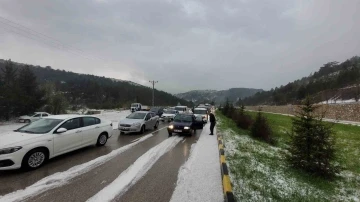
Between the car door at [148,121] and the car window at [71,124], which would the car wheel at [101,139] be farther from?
the car door at [148,121]

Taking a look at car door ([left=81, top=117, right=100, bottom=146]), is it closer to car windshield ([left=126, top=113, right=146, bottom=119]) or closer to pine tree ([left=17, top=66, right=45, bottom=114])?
car windshield ([left=126, top=113, right=146, bottom=119])

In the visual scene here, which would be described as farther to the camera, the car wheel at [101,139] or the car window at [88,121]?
the car wheel at [101,139]

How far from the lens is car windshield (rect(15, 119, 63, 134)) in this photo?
7923 mm

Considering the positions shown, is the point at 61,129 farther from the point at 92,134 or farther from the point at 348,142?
the point at 348,142

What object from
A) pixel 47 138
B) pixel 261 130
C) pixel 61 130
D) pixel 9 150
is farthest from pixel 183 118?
pixel 9 150

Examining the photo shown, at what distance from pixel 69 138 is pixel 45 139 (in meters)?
1.11

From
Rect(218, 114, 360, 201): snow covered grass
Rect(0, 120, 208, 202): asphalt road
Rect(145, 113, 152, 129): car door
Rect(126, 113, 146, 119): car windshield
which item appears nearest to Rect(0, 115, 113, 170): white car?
Rect(0, 120, 208, 202): asphalt road

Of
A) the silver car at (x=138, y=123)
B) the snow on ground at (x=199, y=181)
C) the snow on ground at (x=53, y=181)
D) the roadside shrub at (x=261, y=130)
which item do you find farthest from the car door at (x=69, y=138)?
the roadside shrub at (x=261, y=130)

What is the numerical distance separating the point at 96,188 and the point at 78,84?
120 meters

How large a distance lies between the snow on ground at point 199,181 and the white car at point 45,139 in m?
4.48

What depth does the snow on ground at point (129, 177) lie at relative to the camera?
5.20 meters

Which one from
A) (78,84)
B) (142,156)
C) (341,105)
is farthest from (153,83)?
(78,84)

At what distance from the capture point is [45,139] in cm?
750

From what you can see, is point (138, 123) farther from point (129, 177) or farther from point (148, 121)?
point (129, 177)
